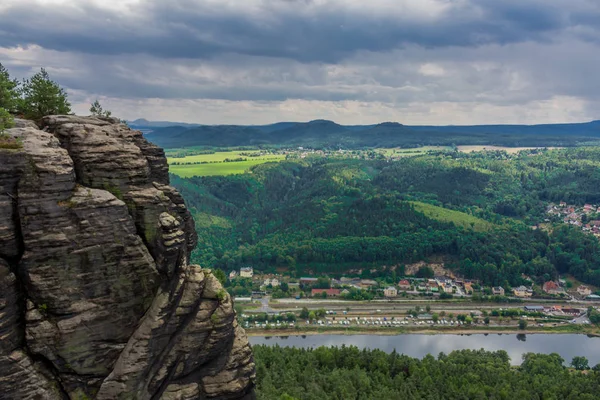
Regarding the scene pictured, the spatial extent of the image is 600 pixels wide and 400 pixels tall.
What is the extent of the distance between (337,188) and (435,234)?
61.8 metres

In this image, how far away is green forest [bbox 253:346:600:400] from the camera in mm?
43938

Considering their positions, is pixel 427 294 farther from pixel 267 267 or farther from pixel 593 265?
pixel 593 265

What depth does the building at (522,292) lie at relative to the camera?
117887mm

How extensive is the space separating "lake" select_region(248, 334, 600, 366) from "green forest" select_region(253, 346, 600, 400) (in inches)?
1008

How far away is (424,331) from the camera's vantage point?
9519 centimetres

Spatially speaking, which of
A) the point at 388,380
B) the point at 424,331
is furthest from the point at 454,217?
the point at 388,380

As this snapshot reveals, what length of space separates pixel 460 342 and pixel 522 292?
3850 cm

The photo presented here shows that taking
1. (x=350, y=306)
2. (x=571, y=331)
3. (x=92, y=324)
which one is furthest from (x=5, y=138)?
(x=571, y=331)

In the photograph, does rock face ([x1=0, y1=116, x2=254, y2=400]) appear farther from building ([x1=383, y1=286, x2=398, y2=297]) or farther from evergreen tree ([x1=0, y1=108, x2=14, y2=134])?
building ([x1=383, y1=286, x2=398, y2=297])

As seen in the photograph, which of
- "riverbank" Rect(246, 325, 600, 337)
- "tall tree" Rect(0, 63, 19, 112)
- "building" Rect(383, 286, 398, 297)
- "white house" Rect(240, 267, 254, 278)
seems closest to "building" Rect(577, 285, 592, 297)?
"riverbank" Rect(246, 325, 600, 337)

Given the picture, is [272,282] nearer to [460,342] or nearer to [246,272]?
[246,272]

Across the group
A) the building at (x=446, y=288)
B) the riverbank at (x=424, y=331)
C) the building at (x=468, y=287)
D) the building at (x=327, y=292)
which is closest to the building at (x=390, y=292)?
the building at (x=327, y=292)

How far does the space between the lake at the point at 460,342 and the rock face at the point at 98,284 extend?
70719mm

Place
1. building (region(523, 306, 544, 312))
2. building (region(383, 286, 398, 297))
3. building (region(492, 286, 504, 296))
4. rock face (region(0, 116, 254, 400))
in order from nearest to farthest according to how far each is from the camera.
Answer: rock face (region(0, 116, 254, 400)), building (region(523, 306, 544, 312)), building (region(383, 286, 398, 297)), building (region(492, 286, 504, 296))
